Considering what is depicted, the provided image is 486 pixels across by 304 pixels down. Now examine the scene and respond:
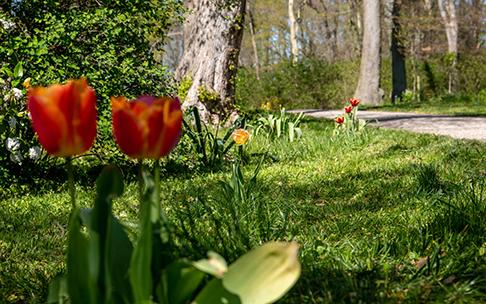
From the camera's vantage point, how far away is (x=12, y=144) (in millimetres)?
4289

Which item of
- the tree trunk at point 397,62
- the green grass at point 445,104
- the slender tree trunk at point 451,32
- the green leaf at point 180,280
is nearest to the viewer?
the green leaf at point 180,280

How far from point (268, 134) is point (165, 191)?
3010mm

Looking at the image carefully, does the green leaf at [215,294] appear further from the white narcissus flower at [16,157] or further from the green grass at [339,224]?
the white narcissus flower at [16,157]

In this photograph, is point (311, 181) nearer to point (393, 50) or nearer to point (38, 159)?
point (38, 159)

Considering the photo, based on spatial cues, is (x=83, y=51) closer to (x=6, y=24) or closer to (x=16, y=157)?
(x=6, y=24)

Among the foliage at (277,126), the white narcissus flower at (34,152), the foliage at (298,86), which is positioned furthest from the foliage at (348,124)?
the foliage at (298,86)

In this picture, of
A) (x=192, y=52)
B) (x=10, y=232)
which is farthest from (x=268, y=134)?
(x=10, y=232)

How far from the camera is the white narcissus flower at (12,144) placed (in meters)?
4.28

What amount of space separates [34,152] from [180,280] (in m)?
3.41

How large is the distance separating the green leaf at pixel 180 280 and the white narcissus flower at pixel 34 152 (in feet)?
11.1

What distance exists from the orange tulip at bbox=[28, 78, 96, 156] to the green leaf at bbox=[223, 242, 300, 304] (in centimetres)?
43

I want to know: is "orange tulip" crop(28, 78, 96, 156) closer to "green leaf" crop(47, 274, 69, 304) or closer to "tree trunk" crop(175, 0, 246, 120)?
"green leaf" crop(47, 274, 69, 304)

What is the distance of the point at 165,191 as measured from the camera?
4250 mm

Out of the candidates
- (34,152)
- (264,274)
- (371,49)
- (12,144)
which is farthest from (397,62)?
(264,274)
